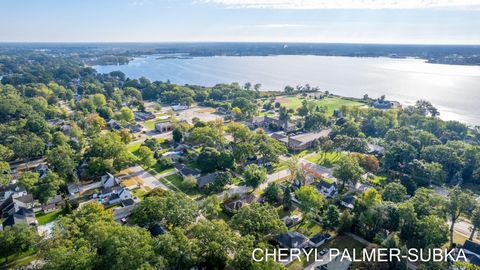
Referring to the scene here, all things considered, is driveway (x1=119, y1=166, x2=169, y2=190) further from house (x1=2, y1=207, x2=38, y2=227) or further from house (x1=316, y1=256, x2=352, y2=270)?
house (x1=316, y1=256, x2=352, y2=270)

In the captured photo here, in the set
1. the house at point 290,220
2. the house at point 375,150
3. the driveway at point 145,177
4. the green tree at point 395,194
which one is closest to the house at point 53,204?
the driveway at point 145,177

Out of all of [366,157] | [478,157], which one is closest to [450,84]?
[478,157]

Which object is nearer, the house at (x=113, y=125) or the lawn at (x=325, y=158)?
the lawn at (x=325, y=158)

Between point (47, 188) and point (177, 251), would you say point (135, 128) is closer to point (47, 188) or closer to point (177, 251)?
point (47, 188)

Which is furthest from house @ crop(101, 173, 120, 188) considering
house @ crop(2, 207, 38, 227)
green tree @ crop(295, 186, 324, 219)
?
green tree @ crop(295, 186, 324, 219)

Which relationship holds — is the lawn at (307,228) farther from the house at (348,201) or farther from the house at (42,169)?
the house at (42,169)
